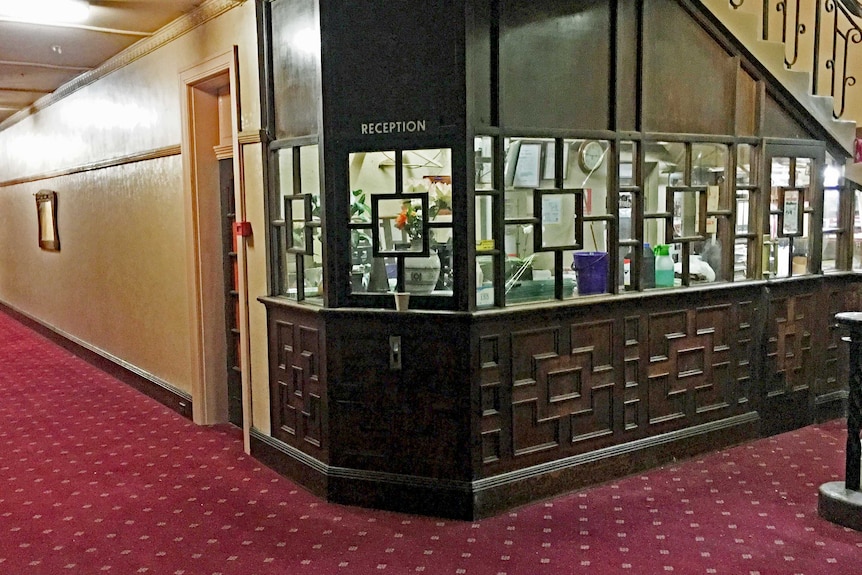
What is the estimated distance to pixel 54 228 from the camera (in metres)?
8.71

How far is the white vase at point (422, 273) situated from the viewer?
12.7ft

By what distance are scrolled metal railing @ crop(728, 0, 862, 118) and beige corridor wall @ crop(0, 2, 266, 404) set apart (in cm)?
360

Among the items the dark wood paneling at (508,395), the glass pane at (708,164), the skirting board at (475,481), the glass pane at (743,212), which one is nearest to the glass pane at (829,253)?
the dark wood paneling at (508,395)

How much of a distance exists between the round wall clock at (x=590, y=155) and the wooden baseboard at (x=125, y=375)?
3186 mm

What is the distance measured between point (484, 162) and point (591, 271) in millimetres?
894

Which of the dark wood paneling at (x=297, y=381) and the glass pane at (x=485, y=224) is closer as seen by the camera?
the glass pane at (x=485, y=224)

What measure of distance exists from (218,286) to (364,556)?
8.48 feet

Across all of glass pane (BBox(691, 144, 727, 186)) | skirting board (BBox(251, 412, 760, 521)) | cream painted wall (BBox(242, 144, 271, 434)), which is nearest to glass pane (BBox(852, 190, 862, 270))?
glass pane (BBox(691, 144, 727, 186))

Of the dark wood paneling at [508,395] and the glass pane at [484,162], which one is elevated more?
the glass pane at [484,162]

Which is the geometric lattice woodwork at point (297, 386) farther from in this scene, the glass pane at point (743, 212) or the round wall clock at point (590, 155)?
the glass pane at point (743, 212)

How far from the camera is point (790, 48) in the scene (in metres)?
5.70

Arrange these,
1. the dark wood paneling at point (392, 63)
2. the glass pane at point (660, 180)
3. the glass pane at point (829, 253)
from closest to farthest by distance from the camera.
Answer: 1. the dark wood paneling at point (392, 63)
2. the glass pane at point (660, 180)
3. the glass pane at point (829, 253)

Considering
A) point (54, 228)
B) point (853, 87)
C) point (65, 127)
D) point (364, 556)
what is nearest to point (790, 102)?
point (853, 87)

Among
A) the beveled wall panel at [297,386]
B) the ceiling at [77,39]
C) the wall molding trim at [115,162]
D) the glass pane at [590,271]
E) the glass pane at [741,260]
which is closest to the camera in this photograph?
the beveled wall panel at [297,386]
